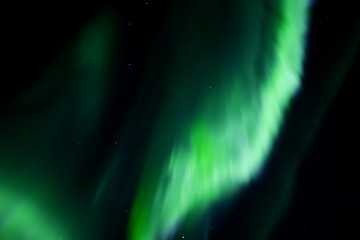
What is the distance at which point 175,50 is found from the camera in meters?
0.41

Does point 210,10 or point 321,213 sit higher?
point 210,10

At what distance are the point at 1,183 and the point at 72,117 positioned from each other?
0.10 meters

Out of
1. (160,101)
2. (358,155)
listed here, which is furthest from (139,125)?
(358,155)

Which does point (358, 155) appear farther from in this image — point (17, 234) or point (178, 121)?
point (17, 234)

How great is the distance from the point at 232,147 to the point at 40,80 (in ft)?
0.72

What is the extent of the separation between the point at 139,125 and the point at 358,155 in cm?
26

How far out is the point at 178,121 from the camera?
426 millimetres

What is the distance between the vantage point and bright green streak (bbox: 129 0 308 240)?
423mm

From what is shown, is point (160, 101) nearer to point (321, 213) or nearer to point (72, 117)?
point (72, 117)

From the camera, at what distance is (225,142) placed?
1.45 ft

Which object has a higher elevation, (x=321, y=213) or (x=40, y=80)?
(x=40, y=80)

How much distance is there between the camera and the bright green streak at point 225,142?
0.42 metres

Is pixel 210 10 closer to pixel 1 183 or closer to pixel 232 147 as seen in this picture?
pixel 232 147

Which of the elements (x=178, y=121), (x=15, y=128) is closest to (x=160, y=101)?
(x=178, y=121)
